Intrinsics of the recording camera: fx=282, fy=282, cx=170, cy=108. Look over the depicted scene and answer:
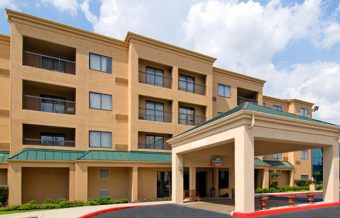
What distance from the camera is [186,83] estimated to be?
1201 inches

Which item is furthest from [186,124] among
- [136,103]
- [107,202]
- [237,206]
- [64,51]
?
[237,206]

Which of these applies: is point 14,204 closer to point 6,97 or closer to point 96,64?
point 6,97

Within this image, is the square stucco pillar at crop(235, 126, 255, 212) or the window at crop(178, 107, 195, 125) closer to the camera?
the square stucco pillar at crop(235, 126, 255, 212)

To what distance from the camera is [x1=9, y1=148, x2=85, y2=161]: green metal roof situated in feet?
67.9

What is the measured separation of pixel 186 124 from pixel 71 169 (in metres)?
12.7

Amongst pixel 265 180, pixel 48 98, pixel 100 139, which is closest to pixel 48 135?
pixel 48 98

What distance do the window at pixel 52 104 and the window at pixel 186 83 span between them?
11.9m

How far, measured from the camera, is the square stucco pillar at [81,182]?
2141 centimetres

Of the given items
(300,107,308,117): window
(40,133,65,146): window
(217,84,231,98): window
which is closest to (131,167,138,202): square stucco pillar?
(40,133,65,146): window

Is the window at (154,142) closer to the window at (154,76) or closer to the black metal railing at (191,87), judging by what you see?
the window at (154,76)

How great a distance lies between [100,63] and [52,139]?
7995mm

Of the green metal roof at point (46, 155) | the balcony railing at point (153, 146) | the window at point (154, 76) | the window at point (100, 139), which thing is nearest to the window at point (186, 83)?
the window at point (154, 76)

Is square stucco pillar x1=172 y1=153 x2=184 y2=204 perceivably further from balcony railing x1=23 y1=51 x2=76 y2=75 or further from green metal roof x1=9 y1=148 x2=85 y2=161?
balcony railing x1=23 y1=51 x2=76 y2=75

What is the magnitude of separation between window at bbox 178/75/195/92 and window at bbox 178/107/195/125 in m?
2.11
